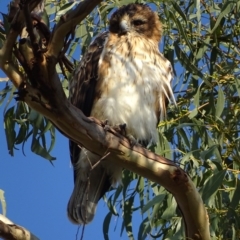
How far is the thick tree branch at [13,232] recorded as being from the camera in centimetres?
227

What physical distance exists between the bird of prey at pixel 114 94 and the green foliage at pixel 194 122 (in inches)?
4.3

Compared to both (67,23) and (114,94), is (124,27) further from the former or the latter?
(67,23)

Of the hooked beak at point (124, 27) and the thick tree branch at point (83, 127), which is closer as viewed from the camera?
the thick tree branch at point (83, 127)

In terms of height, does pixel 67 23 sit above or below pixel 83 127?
above

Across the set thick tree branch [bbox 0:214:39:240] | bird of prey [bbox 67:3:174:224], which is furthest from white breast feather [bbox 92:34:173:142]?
thick tree branch [bbox 0:214:39:240]

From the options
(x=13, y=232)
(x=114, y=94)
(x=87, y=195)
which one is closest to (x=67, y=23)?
(x=13, y=232)

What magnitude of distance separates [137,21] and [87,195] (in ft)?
3.40

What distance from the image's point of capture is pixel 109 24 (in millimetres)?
3799

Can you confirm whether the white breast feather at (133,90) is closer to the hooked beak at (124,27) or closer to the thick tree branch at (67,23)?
the hooked beak at (124,27)

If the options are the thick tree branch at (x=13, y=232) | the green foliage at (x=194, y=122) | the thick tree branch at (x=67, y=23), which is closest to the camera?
the thick tree branch at (x=67, y=23)

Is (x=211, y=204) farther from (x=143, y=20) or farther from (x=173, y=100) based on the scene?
(x=143, y=20)

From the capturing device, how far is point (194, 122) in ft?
11.2

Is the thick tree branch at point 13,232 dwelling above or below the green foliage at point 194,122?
below

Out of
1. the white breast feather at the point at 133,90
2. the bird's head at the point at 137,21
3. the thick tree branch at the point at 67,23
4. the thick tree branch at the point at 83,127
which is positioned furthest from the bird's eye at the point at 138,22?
the thick tree branch at the point at 67,23
